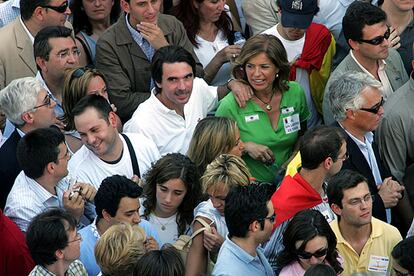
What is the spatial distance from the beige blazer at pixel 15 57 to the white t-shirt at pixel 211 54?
1.35 m

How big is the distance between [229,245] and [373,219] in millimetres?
1079

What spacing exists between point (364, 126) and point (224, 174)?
51.5 inches

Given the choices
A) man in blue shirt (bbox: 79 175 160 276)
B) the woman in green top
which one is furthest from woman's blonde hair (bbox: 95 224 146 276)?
the woman in green top

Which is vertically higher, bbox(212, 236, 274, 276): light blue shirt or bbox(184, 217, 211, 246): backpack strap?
bbox(212, 236, 274, 276): light blue shirt

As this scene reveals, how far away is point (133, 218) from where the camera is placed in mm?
6336

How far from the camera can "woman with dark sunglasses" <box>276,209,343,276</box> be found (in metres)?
5.98

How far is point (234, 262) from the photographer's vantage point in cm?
594

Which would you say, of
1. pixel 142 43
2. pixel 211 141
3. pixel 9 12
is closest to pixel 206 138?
pixel 211 141

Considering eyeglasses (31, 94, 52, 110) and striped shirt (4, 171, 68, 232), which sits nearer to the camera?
striped shirt (4, 171, 68, 232)

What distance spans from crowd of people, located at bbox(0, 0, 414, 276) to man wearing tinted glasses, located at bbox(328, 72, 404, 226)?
0.4 inches

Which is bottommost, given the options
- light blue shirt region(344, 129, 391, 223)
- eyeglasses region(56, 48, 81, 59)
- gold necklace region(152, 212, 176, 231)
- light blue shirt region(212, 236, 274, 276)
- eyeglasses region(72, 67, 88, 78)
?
light blue shirt region(344, 129, 391, 223)

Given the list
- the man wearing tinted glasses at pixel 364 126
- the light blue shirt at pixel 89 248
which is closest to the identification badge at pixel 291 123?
the man wearing tinted glasses at pixel 364 126

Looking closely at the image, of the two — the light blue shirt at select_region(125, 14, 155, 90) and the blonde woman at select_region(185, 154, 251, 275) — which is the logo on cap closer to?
the light blue shirt at select_region(125, 14, 155, 90)

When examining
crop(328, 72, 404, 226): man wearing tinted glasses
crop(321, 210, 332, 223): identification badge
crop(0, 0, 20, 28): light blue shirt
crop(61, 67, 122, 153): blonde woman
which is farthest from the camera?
crop(0, 0, 20, 28): light blue shirt
